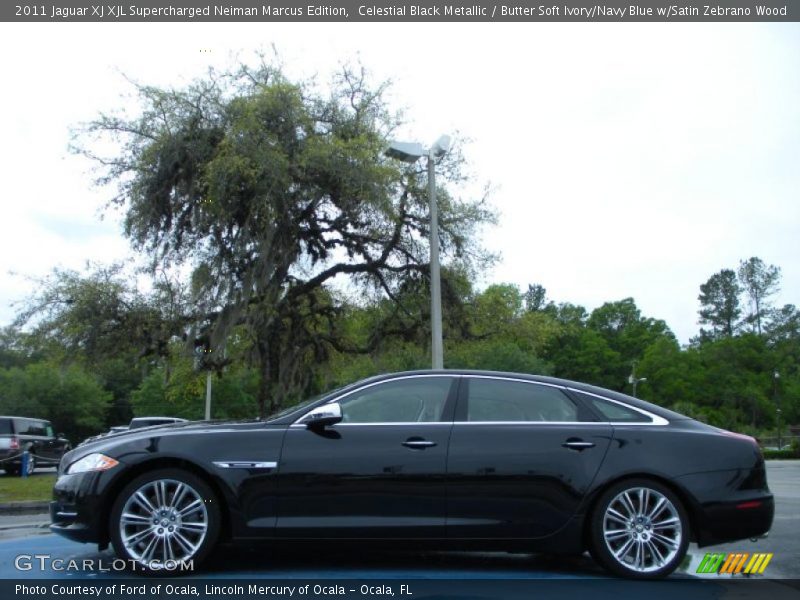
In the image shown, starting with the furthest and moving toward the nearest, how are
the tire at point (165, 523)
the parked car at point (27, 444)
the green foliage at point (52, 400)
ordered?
the green foliage at point (52, 400), the parked car at point (27, 444), the tire at point (165, 523)

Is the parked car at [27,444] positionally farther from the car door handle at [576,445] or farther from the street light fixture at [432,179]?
the car door handle at [576,445]

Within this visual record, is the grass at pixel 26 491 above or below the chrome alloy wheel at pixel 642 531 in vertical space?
below

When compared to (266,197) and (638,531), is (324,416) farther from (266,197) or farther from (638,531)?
(266,197)

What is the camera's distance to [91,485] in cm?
511

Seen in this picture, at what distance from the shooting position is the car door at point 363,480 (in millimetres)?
5059

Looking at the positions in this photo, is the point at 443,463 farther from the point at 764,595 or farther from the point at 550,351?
the point at 550,351

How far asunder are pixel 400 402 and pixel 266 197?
11.1 meters

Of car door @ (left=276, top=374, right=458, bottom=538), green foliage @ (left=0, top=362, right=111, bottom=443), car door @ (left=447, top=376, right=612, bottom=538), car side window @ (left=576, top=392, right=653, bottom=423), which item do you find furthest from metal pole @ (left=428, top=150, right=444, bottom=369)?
green foliage @ (left=0, top=362, right=111, bottom=443)

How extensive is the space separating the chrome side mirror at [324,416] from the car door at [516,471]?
2.62ft

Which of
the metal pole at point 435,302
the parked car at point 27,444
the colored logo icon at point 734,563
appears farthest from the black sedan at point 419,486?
the parked car at point 27,444

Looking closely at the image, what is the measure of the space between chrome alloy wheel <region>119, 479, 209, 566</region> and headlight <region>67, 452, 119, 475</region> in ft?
0.85

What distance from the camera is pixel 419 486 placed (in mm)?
5117

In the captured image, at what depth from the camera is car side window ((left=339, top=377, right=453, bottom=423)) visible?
5.38 m

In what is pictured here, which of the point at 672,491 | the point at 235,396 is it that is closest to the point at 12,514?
the point at 672,491
